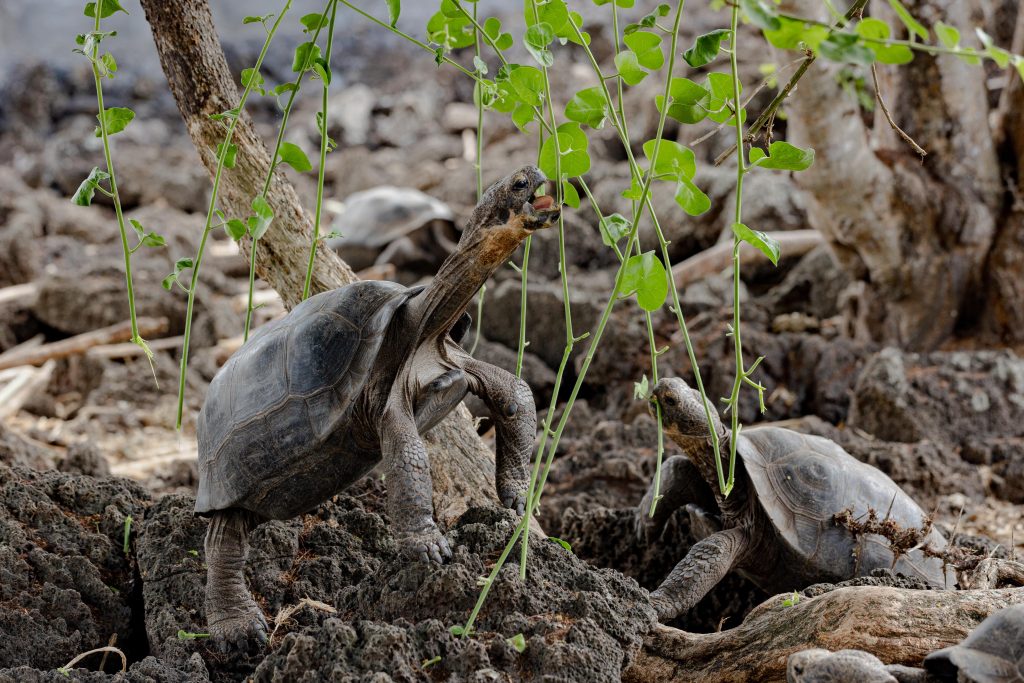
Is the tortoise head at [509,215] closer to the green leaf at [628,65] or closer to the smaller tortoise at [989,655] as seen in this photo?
the green leaf at [628,65]

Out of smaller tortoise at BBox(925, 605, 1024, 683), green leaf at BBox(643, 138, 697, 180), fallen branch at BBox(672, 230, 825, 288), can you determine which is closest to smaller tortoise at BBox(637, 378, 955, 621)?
smaller tortoise at BBox(925, 605, 1024, 683)

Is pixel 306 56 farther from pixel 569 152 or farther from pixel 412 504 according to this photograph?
pixel 412 504

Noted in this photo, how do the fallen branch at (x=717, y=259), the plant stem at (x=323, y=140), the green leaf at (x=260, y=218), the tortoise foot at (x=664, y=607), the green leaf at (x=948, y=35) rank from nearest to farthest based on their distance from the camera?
the green leaf at (x=948, y=35) → the plant stem at (x=323, y=140) → the green leaf at (x=260, y=218) → the tortoise foot at (x=664, y=607) → the fallen branch at (x=717, y=259)

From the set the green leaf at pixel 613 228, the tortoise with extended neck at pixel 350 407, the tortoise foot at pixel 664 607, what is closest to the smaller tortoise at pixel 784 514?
the tortoise foot at pixel 664 607

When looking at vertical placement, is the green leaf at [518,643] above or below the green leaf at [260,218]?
below

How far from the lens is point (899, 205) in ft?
17.7

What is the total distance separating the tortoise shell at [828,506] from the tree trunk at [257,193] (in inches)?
33.1

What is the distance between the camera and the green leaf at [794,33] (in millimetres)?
1422

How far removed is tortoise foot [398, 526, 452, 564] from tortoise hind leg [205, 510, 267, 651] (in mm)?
544

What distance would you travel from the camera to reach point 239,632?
241 cm

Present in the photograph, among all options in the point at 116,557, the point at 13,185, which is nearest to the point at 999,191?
the point at 116,557

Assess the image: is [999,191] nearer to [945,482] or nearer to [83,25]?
[945,482]

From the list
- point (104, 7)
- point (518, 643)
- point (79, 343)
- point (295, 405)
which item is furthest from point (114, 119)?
point (79, 343)

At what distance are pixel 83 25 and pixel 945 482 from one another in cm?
1951
